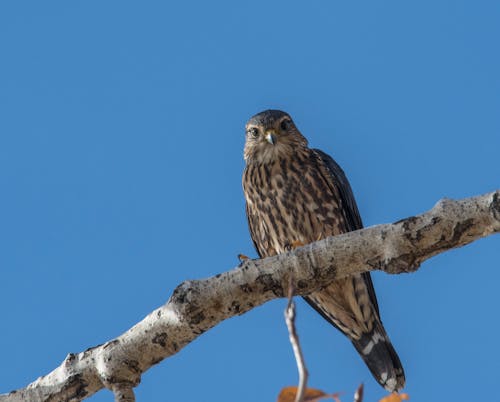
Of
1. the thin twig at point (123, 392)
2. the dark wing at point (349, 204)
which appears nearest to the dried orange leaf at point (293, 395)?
the thin twig at point (123, 392)

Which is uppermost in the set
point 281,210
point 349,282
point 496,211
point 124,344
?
point 281,210

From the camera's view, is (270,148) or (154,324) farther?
(270,148)

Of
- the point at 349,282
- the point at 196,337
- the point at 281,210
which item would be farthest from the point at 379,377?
the point at 196,337

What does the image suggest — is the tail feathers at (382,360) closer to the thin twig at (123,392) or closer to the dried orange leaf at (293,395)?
the thin twig at (123,392)

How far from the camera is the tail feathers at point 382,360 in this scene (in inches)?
242

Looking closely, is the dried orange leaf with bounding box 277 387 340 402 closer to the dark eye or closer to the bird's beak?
the bird's beak

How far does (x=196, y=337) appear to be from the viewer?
161 inches

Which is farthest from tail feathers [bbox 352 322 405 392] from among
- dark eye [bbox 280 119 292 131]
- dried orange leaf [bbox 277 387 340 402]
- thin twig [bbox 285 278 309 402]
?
thin twig [bbox 285 278 309 402]

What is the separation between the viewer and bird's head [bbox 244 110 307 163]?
6.60 metres

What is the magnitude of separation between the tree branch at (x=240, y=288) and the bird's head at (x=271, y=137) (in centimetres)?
258

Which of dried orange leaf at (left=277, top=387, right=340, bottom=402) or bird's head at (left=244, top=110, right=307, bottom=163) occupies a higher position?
bird's head at (left=244, top=110, right=307, bottom=163)

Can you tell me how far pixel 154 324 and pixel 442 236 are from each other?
137cm

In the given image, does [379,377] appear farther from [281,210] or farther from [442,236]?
[442,236]

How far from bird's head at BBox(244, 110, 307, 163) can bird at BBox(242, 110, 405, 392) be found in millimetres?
17
